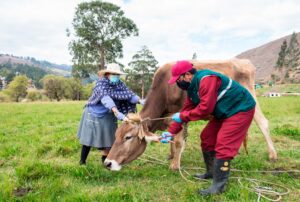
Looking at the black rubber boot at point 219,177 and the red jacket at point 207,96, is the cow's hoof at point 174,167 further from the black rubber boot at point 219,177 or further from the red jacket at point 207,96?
the red jacket at point 207,96

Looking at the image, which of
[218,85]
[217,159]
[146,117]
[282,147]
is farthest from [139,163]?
[282,147]

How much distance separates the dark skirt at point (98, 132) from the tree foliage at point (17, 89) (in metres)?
81.8

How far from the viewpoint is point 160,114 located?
6.53 meters

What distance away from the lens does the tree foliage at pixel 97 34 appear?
133ft

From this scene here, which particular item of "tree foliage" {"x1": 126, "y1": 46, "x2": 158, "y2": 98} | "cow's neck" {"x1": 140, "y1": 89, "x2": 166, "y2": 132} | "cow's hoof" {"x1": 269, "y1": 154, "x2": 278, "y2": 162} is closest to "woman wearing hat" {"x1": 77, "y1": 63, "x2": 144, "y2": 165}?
"cow's neck" {"x1": 140, "y1": 89, "x2": 166, "y2": 132}

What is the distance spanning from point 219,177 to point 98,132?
2.54 metres

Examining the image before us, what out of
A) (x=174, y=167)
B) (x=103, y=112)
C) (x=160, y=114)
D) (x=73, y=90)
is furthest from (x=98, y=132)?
(x=73, y=90)

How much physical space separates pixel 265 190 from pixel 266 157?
260 cm

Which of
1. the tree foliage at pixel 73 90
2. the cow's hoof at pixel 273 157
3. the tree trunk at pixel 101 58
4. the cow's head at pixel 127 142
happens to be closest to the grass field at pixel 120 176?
the cow's hoof at pixel 273 157

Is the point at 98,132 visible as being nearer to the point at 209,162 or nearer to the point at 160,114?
the point at 160,114

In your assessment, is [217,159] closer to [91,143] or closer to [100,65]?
[91,143]

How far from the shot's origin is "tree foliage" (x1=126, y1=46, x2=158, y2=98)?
64500 millimetres

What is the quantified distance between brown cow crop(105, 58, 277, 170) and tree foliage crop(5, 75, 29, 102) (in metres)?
82.0

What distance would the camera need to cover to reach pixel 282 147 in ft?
27.1
